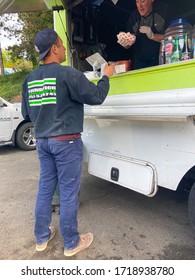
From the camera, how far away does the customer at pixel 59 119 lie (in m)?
2.24

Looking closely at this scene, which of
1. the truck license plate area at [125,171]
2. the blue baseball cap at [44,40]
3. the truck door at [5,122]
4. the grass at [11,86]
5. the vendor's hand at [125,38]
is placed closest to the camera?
the blue baseball cap at [44,40]

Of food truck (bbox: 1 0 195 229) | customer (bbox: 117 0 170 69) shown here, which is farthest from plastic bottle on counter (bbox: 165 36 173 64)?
customer (bbox: 117 0 170 69)

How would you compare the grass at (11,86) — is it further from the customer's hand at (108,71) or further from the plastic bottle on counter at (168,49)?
the plastic bottle on counter at (168,49)

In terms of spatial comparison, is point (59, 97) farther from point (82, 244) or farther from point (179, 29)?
point (82, 244)

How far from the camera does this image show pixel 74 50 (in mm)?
3406

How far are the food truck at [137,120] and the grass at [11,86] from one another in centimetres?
1451

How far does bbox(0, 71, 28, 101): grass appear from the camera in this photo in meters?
17.7

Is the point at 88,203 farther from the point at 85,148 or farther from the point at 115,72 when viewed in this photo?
the point at 115,72

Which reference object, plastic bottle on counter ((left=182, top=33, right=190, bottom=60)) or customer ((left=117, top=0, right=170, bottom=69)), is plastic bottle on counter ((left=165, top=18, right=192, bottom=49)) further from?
customer ((left=117, top=0, right=170, bottom=69))

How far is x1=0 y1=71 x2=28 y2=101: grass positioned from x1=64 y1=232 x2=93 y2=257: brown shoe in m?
15.6

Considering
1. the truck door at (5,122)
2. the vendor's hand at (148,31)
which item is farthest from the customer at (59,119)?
the truck door at (5,122)

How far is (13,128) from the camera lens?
21.8ft

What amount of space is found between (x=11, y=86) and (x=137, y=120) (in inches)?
726
